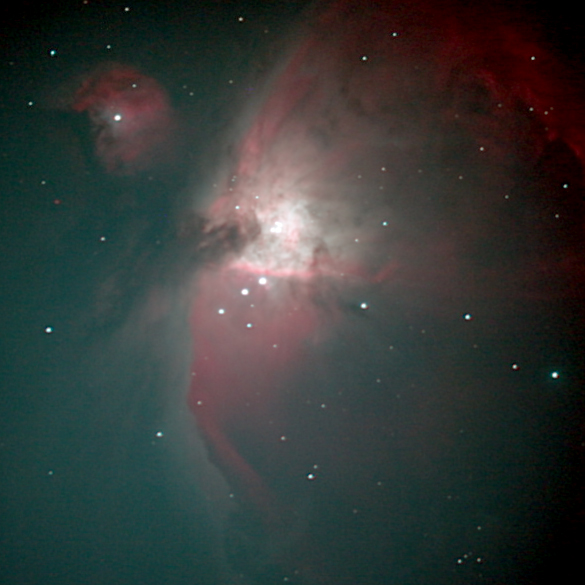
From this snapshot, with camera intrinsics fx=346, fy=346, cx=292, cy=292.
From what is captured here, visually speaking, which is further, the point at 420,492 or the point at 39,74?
the point at 420,492

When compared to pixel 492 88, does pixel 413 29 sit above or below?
above

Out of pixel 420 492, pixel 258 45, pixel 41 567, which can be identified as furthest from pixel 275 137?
pixel 41 567

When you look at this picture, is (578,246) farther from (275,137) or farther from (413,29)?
(275,137)

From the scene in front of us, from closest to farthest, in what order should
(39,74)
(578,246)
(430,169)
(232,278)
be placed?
(39,74)
(232,278)
(430,169)
(578,246)

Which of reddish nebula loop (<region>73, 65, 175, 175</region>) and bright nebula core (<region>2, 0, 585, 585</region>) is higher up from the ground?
reddish nebula loop (<region>73, 65, 175, 175</region>)

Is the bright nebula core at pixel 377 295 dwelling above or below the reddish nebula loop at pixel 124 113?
below

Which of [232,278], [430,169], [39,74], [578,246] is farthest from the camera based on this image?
[578,246]

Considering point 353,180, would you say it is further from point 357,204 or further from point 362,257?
point 362,257
